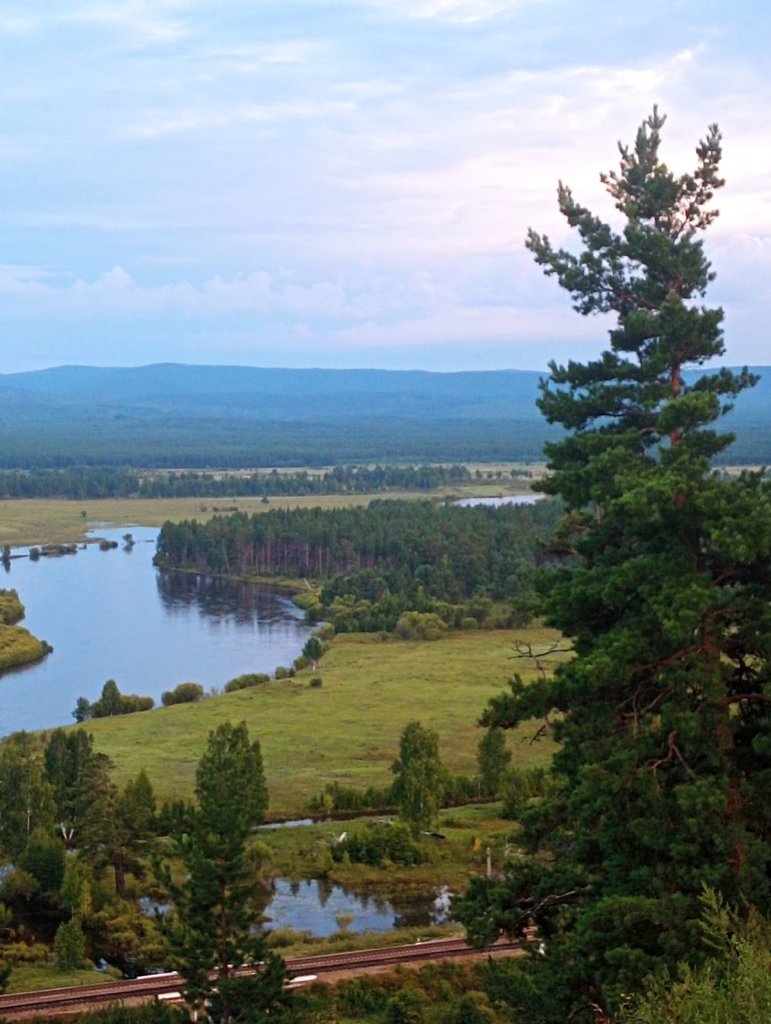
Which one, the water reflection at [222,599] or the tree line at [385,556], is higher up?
the tree line at [385,556]

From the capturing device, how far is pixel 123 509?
127 meters

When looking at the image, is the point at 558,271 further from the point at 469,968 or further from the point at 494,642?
the point at 494,642

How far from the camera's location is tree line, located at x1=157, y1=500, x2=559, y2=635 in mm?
64562

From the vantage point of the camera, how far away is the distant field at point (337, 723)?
3566 cm

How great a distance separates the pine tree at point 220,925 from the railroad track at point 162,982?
290cm

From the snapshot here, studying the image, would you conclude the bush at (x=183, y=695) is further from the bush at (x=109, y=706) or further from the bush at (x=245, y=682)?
the bush at (x=245, y=682)

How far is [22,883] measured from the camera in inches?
999

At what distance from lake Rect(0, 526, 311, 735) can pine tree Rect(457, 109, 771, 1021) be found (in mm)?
33203

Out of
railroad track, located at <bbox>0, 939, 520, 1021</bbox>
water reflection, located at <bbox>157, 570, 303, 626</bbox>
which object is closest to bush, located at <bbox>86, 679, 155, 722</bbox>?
water reflection, located at <bbox>157, 570, 303, 626</bbox>

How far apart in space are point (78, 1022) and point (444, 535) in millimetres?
61260

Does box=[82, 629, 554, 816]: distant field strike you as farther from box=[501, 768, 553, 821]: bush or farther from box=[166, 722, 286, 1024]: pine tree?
box=[166, 722, 286, 1024]: pine tree

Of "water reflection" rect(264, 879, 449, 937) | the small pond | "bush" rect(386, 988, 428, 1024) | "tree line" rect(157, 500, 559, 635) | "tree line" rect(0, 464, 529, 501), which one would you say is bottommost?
"water reflection" rect(264, 879, 449, 937)

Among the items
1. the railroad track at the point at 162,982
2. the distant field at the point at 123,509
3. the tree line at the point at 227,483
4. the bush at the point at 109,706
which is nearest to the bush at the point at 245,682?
the bush at the point at 109,706

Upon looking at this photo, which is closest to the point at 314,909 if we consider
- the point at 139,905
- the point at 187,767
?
the point at 139,905
